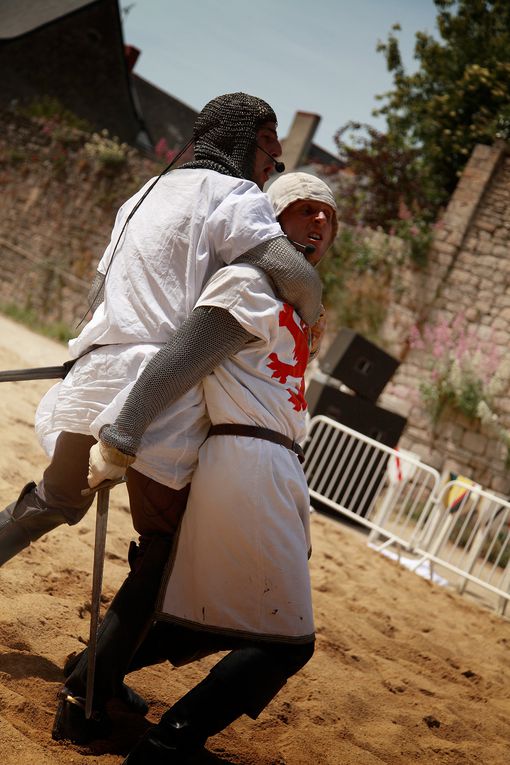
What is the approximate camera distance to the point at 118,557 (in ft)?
12.7

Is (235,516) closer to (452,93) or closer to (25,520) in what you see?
(25,520)

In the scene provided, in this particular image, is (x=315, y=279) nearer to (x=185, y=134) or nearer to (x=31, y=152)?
(x=31, y=152)

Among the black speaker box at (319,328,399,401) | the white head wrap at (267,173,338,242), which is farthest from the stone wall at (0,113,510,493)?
the white head wrap at (267,173,338,242)

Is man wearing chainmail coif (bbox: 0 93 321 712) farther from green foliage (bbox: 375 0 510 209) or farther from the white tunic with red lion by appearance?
green foliage (bbox: 375 0 510 209)

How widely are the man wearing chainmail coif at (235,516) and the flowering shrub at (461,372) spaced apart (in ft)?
28.9

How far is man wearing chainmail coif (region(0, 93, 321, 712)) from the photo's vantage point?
2031mm

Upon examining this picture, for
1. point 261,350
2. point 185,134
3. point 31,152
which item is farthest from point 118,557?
point 185,134

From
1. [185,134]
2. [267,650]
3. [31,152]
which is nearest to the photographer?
[267,650]

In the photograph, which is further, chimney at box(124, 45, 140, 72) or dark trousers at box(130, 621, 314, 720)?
chimney at box(124, 45, 140, 72)

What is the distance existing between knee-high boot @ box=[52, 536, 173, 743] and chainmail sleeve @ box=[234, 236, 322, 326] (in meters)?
0.68

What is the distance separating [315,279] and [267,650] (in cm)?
88

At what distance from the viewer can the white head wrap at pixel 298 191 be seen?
225 cm

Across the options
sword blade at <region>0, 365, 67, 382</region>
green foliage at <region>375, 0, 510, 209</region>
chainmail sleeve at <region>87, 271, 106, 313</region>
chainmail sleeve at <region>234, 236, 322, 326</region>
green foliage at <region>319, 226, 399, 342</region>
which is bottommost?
sword blade at <region>0, 365, 67, 382</region>

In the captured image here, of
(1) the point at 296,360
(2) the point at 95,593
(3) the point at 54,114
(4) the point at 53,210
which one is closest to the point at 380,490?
(1) the point at 296,360
